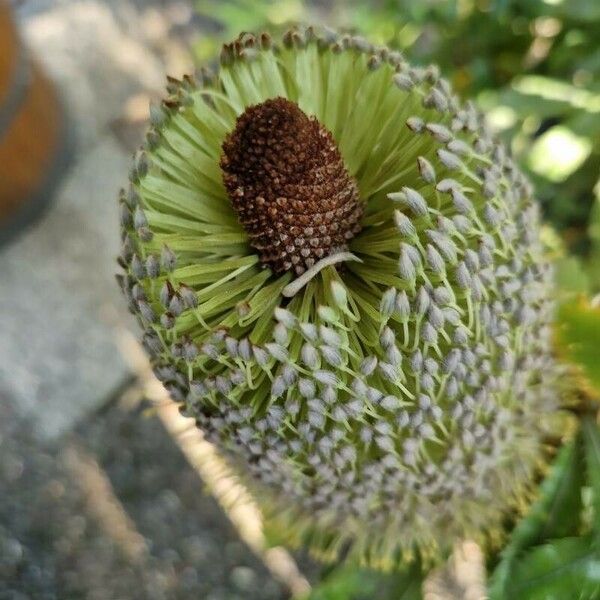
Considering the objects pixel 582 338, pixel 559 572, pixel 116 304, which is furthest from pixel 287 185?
pixel 116 304

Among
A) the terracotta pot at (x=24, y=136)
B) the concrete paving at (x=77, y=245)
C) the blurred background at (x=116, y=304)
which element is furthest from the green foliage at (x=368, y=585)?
the terracotta pot at (x=24, y=136)

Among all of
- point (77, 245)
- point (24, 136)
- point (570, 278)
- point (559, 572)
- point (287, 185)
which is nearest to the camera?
point (287, 185)

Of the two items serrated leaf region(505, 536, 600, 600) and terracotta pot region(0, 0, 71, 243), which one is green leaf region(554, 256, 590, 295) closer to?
serrated leaf region(505, 536, 600, 600)

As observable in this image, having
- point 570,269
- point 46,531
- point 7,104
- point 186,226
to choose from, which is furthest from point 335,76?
point 46,531

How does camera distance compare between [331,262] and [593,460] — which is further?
[593,460]

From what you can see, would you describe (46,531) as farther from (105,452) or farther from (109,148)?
(109,148)

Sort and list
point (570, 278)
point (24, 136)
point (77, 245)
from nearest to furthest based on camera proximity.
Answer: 1. point (570, 278)
2. point (24, 136)
3. point (77, 245)

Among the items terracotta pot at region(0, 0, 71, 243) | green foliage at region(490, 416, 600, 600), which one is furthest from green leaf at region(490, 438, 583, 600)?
terracotta pot at region(0, 0, 71, 243)

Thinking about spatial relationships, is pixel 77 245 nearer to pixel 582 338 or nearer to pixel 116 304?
pixel 116 304
